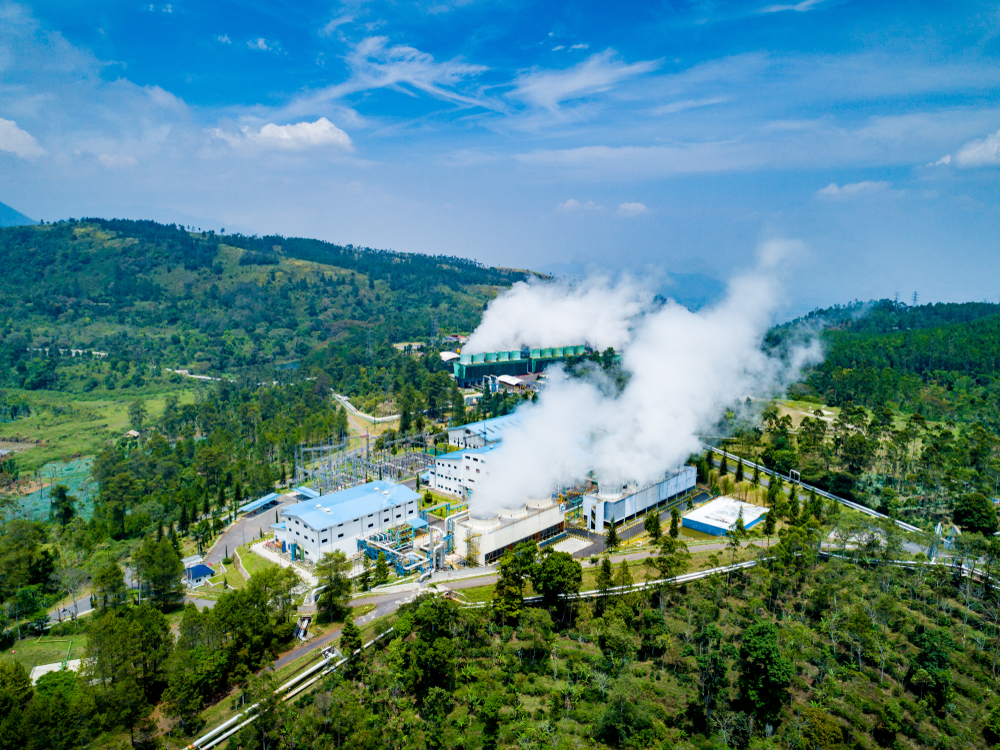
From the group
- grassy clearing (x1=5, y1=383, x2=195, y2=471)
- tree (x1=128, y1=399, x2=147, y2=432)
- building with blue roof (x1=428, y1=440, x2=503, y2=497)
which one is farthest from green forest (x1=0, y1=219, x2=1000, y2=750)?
building with blue roof (x1=428, y1=440, x2=503, y2=497)

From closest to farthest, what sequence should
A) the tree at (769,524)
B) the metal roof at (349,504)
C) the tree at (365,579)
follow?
the tree at (365,579) < the metal roof at (349,504) < the tree at (769,524)

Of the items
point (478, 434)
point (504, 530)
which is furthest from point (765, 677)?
point (478, 434)

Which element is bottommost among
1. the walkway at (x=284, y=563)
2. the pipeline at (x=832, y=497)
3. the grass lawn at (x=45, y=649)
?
the grass lawn at (x=45, y=649)

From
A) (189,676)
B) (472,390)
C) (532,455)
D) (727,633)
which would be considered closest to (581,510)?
(532,455)

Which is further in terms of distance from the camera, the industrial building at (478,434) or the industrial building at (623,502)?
the industrial building at (478,434)

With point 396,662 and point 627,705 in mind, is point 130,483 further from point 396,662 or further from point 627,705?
point 627,705

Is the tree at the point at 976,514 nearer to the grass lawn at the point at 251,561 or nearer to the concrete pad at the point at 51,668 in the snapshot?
the grass lawn at the point at 251,561

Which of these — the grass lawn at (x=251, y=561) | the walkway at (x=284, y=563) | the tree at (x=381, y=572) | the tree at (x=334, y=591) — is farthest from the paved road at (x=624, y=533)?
the grass lawn at (x=251, y=561)
